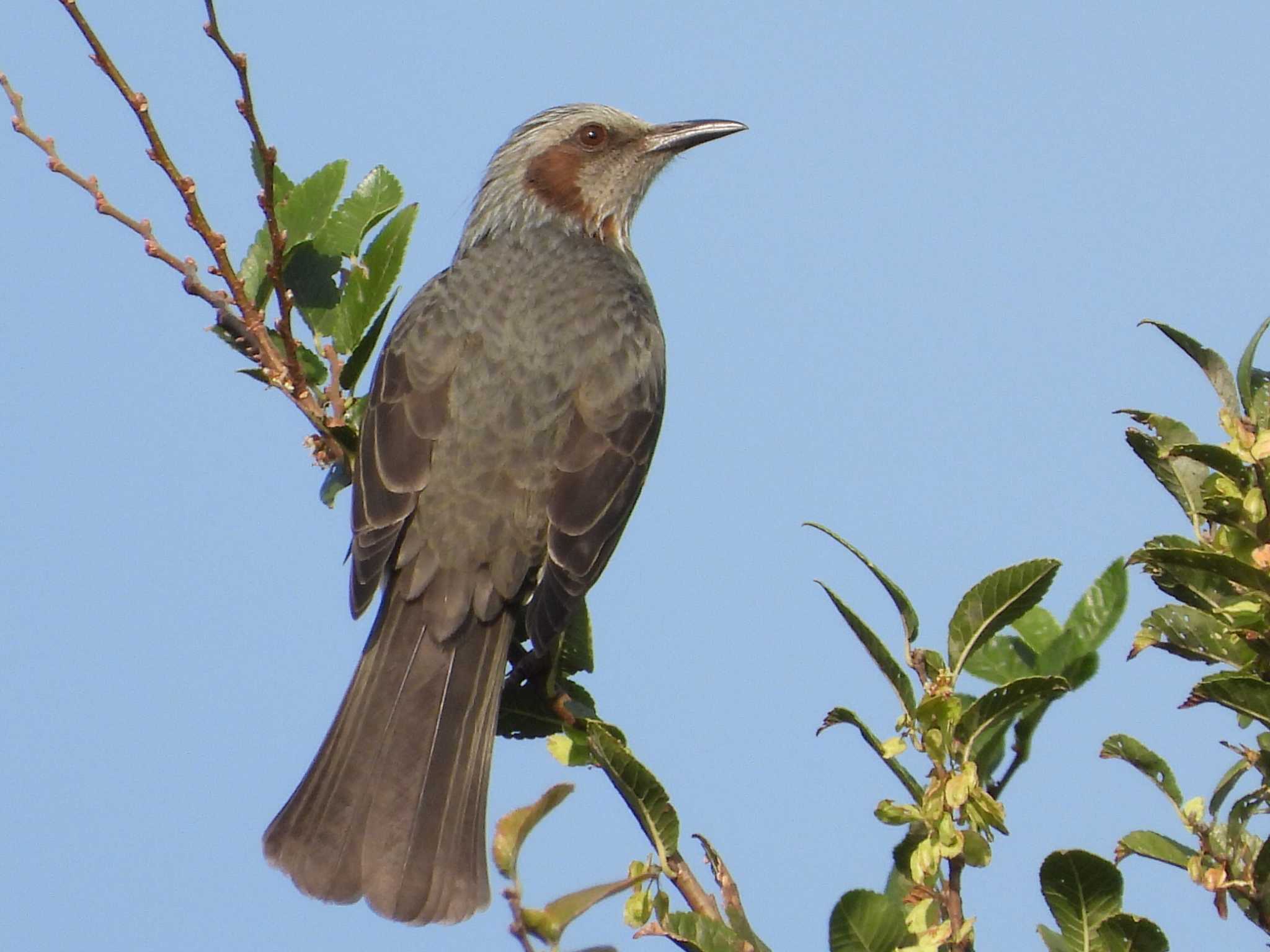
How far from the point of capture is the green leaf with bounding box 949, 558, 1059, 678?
10.3 ft

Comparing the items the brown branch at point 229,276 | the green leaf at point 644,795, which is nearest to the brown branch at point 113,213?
the brown branch at point 229,276

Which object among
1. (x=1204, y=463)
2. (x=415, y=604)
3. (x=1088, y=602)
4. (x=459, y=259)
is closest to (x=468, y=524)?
(x=415, y=604)

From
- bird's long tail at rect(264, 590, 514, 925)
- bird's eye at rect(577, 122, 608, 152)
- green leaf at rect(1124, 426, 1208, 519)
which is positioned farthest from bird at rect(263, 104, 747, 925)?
green leaf at rect(1124, 426, 1208, 519)

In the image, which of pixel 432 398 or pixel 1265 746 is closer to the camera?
pixel 1265 746

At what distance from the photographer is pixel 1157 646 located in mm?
3195

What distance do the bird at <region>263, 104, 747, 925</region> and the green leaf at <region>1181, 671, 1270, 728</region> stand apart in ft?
8.23

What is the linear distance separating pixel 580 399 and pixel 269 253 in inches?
53.3

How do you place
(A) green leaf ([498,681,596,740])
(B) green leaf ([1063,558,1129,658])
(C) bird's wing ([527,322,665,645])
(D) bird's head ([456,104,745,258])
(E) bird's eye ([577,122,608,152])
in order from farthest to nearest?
(E) bird's eye ([577,122,608,152]), (D) bird's head ([456,104,745,258]), (C) bird's wing ([527,322,665,645]), (A) green leaf ([498,681,596,740]), (B) green leaf ([1063,558,1129,658])

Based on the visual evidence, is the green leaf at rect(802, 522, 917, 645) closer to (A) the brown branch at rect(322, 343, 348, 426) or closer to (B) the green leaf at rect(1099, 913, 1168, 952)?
(B) the green leaf at rect(1099, 913, 1168, 952)

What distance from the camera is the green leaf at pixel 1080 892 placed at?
9.16ft

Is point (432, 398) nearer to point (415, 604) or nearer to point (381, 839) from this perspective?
point (415, 604)

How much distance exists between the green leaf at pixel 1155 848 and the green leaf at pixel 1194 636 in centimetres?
37

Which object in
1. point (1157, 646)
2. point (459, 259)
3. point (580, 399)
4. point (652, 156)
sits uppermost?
point (652, 156)

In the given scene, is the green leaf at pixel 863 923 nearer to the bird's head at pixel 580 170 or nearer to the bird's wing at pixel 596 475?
the bird's wing at pixel 596 475
